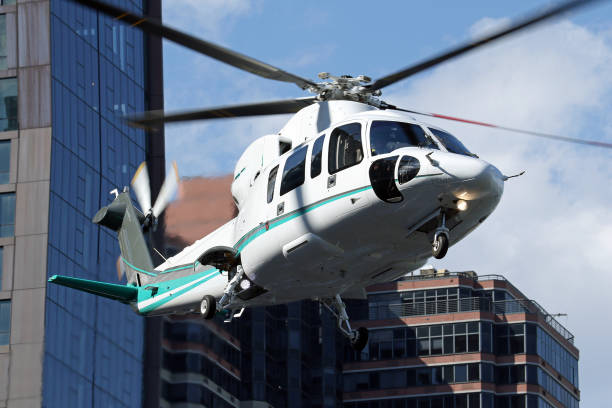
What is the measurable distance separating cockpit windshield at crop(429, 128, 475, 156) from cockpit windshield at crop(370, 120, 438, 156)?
34cm

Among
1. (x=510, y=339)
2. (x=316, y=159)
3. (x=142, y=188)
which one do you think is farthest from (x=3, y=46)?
(x=316, y=159)

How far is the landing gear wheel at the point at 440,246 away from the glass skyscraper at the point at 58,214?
51079 millimetres

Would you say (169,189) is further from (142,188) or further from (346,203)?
(346,203)

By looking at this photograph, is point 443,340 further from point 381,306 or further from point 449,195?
point 449,195

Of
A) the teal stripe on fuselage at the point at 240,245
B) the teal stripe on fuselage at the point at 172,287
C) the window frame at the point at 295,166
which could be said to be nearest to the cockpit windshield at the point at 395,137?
the teal stripe on fuselage at the point at 240,245

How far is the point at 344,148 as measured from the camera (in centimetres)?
3256

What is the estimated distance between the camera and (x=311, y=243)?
3291 centimetres

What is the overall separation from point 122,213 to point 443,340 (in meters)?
71.7

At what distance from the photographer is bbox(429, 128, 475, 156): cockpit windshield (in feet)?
106

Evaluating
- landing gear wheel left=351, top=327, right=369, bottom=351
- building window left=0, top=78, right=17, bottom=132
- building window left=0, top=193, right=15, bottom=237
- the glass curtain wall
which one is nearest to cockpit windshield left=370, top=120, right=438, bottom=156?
landing gear wheel left=351, top=327, right=369, bottom=351

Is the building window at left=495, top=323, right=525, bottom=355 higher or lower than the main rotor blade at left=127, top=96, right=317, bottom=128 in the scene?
higher

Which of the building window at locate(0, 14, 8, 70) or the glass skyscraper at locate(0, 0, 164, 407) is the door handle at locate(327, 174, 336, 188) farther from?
the building window at locate(0, 14, 8, 70)

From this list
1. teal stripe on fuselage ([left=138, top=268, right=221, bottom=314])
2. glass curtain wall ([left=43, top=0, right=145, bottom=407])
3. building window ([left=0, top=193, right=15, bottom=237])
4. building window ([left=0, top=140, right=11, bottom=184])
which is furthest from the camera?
building window ([left=0, top=140, right=11, bottom=184])

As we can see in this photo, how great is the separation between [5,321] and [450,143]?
53.3 m
